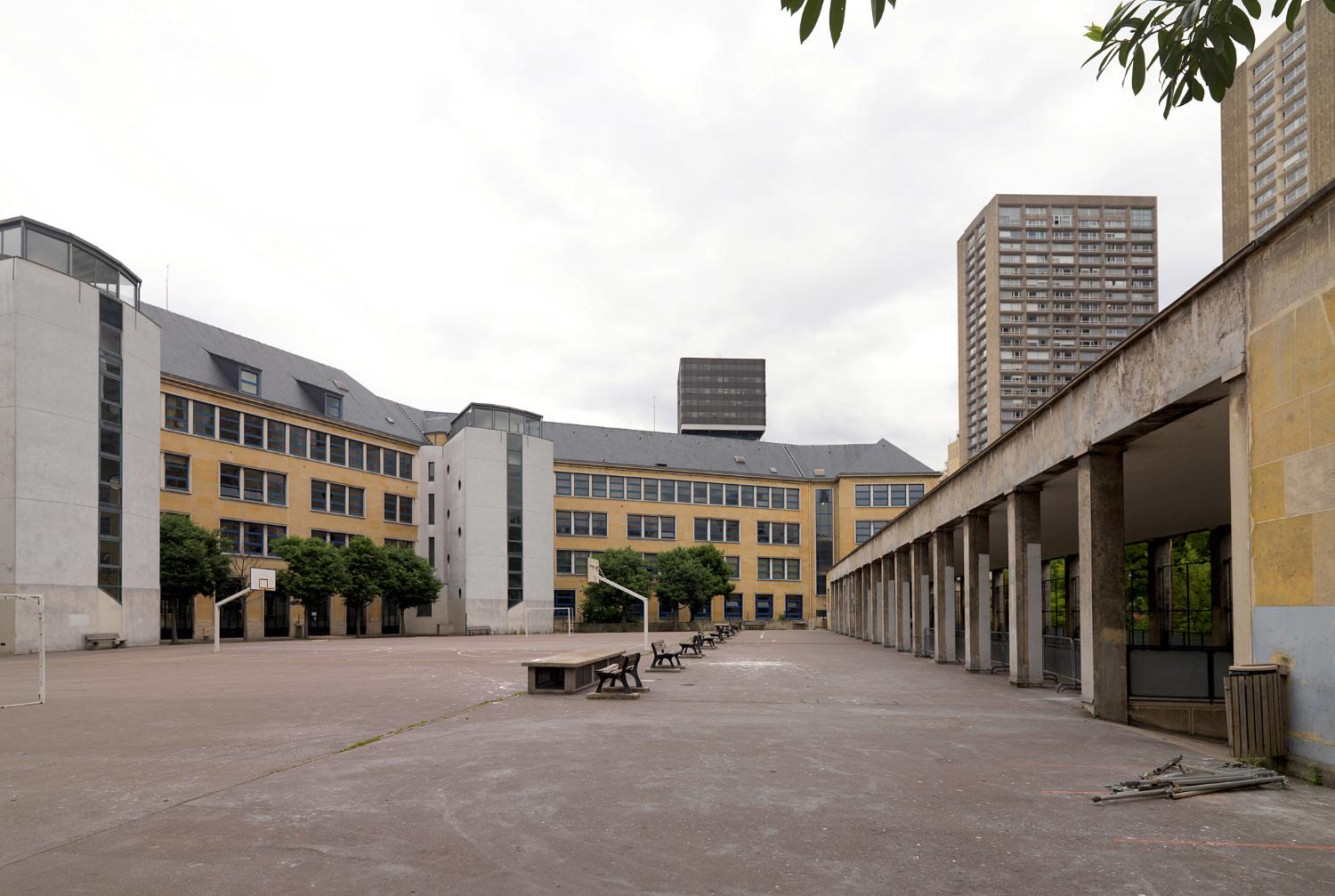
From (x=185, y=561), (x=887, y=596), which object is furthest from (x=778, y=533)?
(x=185, y=561)

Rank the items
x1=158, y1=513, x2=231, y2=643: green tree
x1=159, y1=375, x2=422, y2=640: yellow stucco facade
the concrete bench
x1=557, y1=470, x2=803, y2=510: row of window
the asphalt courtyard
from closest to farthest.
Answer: the asphalt courtyard
the concrete bench
x1=158, y1=513, x2=231, y2=643: green tree
x1=159, y1=375, x2=422, y2=640: yellow stucco facade
x1=557, y1=470, x2=803, y2=510: row of window

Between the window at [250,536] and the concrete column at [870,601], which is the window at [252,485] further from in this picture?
the concrete column at [870,601]

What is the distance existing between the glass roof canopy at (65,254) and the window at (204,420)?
1158 cm

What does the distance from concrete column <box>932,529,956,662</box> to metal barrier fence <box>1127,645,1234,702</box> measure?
12.5m

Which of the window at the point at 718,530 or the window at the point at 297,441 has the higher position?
the window at the point at 297,441

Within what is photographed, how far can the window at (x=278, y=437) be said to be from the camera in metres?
65.9

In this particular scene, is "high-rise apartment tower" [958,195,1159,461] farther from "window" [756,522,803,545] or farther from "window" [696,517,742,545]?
"window" [696,517,742,545]

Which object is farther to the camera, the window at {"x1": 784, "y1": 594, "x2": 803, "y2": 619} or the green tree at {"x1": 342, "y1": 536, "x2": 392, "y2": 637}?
the window at {"x1": 784, "y1": 594, "x2": 803, "y2": 619}

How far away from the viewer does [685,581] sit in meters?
81.9

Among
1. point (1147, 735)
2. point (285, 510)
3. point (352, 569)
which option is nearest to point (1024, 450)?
Result: point (1147, 735)

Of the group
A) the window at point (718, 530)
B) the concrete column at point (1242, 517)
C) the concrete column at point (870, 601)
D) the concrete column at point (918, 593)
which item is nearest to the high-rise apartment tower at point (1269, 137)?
the window at point (718, 530)

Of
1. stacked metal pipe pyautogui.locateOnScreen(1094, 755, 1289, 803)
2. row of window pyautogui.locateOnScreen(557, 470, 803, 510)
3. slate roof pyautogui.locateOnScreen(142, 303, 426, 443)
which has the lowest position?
stacked metal pipe pyautogui.locateOnScreen(1094, 755, 1289, 803)

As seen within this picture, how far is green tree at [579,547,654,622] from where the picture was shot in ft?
250

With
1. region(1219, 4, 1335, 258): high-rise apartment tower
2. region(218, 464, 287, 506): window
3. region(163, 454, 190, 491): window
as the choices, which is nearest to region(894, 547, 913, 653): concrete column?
region(163, 454, 190, 491): window
